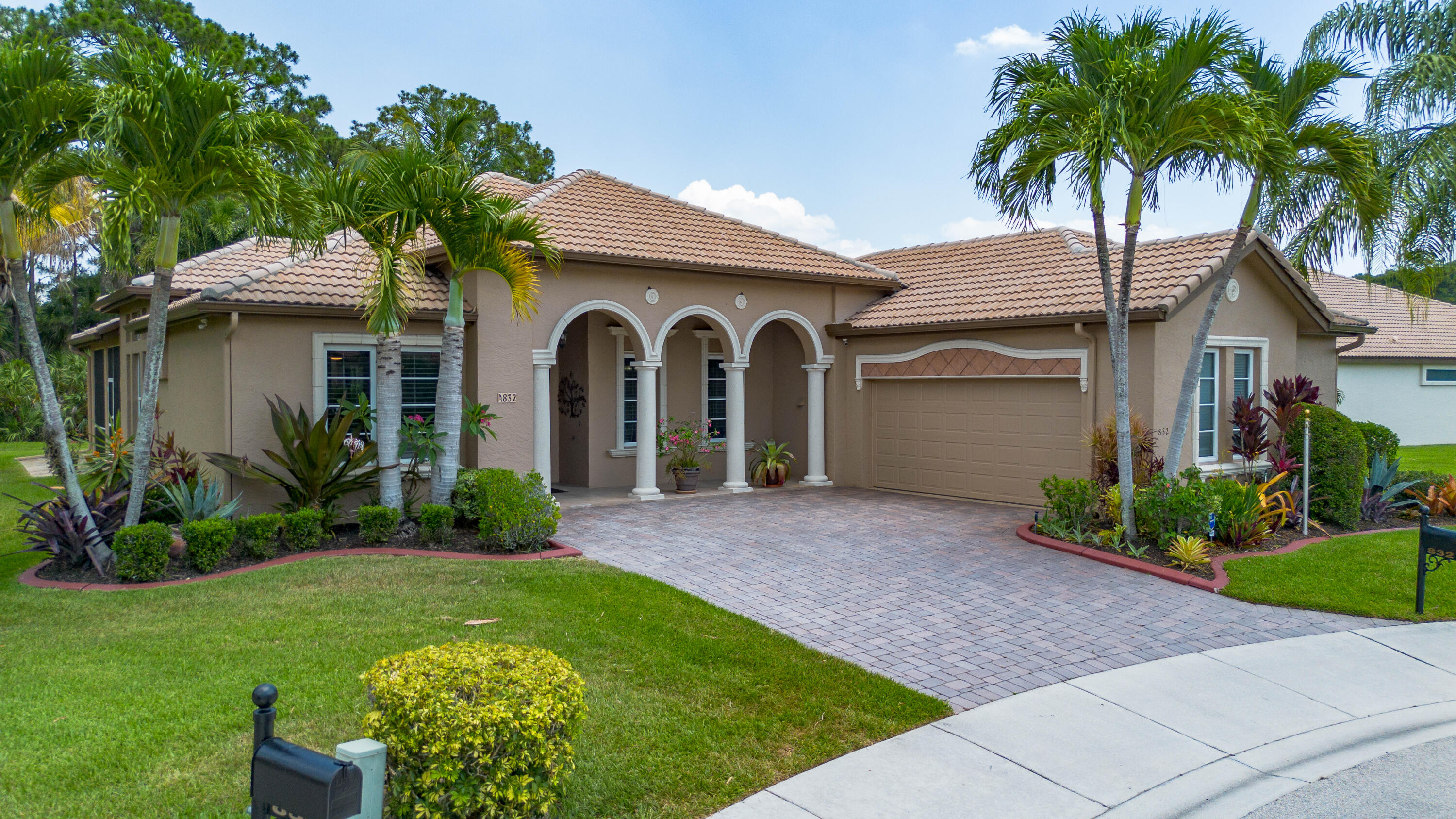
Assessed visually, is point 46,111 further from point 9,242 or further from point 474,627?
point 474,627

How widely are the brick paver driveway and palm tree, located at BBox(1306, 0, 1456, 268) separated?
7302 mm

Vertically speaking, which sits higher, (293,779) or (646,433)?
(646,433)

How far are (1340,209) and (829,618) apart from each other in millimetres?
7899

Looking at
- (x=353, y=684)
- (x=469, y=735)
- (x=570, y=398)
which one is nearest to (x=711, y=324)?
(x=570, y=398)

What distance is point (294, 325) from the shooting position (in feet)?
37.1

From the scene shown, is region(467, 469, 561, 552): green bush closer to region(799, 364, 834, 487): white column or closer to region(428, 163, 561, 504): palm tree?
region(428, 163, 561, 504): palm tree

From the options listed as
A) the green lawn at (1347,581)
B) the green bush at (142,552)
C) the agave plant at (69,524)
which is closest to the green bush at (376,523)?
the green bush at (142,552)

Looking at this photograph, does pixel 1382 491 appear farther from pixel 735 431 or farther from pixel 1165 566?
pixel 735 431

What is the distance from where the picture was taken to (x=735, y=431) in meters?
15.0

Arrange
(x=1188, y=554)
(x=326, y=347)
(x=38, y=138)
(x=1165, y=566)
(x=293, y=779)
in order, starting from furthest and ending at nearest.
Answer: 1. (x=326, y=347)
2. (x=1165, y=566)
3. (x=1188, y=554)
4. (x=38, y=138)
5. (x=293, y=779)

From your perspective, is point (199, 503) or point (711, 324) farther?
point (711, 324)

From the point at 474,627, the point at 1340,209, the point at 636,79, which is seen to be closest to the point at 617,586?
the point at 474,627

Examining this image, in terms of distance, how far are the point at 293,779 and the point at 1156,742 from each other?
176 inches

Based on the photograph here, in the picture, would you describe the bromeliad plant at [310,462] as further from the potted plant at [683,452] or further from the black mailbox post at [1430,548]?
the black mailbox post at [1430,548]
